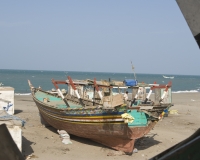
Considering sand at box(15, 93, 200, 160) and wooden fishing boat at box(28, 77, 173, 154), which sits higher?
wooden fishing boat at box(28, 77, 173, 154)

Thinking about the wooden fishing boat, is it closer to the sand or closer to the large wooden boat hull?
the large wooden boat hull

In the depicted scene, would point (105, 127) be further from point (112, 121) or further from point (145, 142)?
point (145, 142)

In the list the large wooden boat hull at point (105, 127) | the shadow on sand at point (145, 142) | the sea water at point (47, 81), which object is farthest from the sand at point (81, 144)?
the sea water at point (47, 81)

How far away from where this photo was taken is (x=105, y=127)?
35.2ft

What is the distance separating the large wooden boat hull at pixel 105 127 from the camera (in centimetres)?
1037

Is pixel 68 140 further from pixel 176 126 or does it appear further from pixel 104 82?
pixel 176 126

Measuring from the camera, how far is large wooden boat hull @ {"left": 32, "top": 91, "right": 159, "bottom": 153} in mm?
10366

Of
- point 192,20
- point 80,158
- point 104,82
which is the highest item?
point 192,20

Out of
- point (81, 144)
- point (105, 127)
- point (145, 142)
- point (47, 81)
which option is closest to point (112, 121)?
point (105, 127)

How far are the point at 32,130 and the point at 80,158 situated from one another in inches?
169

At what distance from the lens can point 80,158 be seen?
10.4 metres

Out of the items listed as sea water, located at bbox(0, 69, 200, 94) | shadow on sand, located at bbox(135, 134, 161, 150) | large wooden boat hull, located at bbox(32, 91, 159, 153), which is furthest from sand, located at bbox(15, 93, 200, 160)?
sea water, located at bbox(0, 69, 200, 94)

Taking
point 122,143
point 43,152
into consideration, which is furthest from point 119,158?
point 43,152

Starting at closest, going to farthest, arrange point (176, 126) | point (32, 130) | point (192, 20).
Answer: point (192, 20), point (32, 130), point (176, 126)
